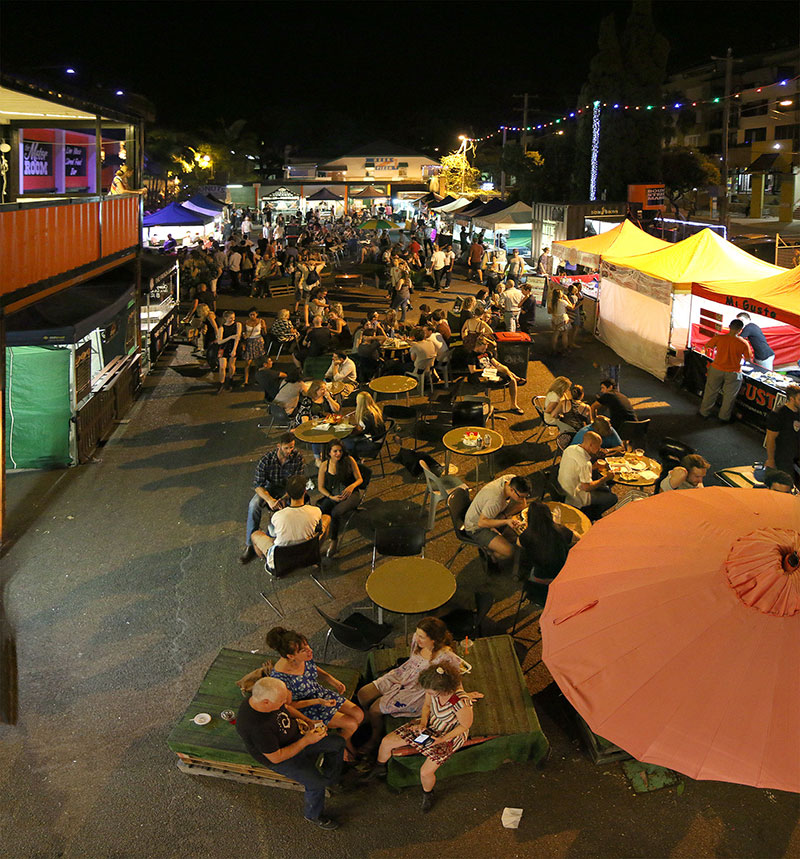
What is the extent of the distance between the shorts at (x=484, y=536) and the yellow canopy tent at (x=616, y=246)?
36.7 ft

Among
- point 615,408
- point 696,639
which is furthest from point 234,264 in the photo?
point 696,639

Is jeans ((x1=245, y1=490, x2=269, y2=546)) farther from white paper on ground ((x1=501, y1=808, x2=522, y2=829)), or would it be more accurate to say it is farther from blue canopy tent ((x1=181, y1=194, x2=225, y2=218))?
blue canopy tent ((x1=181, y1=194, x2=225, y2=218))

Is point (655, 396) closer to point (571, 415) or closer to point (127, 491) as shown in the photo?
point (571, 415)

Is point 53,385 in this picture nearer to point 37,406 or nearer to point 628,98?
point 37,406

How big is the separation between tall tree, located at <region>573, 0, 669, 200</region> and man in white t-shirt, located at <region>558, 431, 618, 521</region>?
109 feet

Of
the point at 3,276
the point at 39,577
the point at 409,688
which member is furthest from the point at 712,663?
the point at 3,276

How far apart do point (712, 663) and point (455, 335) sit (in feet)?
37.8

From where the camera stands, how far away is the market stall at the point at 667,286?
12.8 m

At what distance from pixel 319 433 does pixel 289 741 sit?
5064 mm

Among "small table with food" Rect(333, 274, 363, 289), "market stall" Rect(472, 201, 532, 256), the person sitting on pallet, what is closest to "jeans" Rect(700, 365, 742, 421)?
the person sitting on pallet

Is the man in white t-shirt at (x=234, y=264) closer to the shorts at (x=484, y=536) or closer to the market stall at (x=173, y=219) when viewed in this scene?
the market stall at (x=173, y=219)

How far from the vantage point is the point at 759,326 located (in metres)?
12.2

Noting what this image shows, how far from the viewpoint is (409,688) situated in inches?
179

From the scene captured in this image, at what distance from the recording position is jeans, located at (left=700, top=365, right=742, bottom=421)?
1089cm
